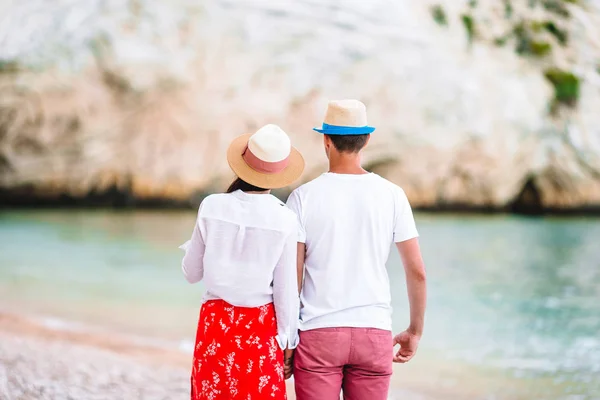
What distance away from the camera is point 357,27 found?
1720 centimetres

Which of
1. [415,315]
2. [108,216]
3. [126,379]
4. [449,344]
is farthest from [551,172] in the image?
[415,315]

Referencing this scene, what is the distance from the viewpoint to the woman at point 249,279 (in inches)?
86.1

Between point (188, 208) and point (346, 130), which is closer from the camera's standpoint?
point (346, 130)

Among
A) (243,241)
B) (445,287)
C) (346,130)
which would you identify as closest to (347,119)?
(346,130)

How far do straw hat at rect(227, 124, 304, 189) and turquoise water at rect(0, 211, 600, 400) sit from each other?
4.34m

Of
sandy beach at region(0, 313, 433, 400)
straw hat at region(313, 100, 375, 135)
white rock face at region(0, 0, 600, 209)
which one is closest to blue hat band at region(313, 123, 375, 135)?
straw hat at region(313, 100, 375, 135)

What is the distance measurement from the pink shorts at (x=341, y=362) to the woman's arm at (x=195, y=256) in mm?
392

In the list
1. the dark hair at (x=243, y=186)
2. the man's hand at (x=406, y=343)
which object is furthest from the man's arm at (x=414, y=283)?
the dark hair at (x=243, y=186)

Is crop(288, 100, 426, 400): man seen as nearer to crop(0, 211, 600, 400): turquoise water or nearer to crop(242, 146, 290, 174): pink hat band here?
crop(242, 146, 290, 174): pink hat band

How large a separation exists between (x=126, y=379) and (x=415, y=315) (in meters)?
3.02

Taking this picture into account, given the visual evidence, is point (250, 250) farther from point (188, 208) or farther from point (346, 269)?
point (188, 208)

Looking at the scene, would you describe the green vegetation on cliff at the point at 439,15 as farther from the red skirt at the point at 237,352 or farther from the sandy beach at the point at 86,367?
the red skirt at the point at 237,352

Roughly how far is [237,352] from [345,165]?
0.67 meters

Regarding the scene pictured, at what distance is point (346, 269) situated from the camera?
7.29 feet
